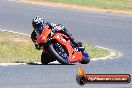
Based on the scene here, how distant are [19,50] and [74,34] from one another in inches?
308

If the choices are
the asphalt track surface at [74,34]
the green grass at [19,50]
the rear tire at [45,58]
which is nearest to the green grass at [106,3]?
the asphalt track surface at [74,34]

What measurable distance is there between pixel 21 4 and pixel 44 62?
24.6m

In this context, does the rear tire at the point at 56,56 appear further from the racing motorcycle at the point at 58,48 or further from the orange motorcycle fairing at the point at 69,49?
the orange motorcycle fairing at the point at 69,49

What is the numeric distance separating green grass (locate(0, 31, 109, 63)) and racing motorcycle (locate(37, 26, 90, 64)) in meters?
1.08

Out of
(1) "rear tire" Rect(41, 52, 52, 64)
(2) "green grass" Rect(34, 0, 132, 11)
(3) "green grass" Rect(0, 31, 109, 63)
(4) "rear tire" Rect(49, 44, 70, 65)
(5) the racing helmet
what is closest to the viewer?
(4) "rear tire" Rect(49, 44, 70, 65)

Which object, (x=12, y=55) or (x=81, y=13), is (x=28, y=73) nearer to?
(x=12, y=55)

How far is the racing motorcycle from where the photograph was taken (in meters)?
14.0

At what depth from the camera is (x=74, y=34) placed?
2500 centimetres

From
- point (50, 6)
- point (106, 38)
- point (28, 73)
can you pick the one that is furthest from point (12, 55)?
point (50, 6)

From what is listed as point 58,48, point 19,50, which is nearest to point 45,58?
point 58,48

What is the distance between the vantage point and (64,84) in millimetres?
11344

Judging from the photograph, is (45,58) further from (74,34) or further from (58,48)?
(74,34)

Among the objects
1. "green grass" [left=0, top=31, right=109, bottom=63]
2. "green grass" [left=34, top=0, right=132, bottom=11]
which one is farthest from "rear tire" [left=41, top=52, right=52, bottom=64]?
"green grass" [left=34, top=0, right=132, bottom=11]

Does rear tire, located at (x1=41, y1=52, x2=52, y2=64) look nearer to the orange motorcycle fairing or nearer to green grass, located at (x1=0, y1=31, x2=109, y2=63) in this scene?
the orange motorcycle fairing
